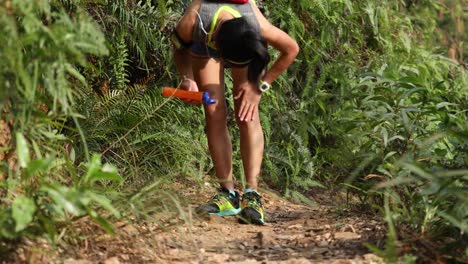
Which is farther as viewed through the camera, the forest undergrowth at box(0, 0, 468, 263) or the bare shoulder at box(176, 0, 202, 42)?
the bare shoulder at box(176, 0, 202, 42)

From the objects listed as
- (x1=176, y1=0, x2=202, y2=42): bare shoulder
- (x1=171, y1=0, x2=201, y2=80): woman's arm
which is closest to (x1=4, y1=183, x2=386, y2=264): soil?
(x1=171, y1=0, x2=201, y2=80): woman's arm

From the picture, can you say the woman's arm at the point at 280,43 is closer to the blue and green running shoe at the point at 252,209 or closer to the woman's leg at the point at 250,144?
the woman's leg at the point at 250,144

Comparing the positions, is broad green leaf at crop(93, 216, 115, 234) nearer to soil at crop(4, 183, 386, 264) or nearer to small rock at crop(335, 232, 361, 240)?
soil at crop(4, 183, 386, 264)

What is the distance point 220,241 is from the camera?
3938mm

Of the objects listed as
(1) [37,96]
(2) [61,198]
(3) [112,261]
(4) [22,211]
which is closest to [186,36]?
(1) [37,96]

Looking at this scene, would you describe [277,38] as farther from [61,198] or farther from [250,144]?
[61,198]

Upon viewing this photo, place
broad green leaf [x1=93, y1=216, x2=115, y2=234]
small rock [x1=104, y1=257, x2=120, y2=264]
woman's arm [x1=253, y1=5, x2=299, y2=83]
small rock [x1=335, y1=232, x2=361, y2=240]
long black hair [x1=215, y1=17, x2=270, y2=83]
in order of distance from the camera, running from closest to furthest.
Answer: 1. broad green leaf [x1=93, y1=216, x2=115, y2=234]
2. small rock [x1=104, y1=257, x2=120, y2=264]
3. small rock [x1=335, y1=232, x2=361, y2=240]
4. long black hair [x1=215, y1=17, x2=270, y2=83]
5. woman's arm [x1=253, y1=5, x2=299, y2=83]

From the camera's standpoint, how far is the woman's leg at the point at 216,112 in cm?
457

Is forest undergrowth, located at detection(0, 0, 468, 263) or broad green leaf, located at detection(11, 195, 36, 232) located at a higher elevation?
broad green leaf, located at detection(11, 195, 36, 232)

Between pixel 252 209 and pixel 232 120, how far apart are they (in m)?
1.38

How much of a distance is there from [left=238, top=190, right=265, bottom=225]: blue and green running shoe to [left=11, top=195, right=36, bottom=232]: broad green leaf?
180cm

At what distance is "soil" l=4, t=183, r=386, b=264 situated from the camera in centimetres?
316

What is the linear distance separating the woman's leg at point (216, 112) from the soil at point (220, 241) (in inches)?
12.0

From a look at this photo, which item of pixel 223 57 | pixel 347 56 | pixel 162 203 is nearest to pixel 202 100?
pixel 223 57
